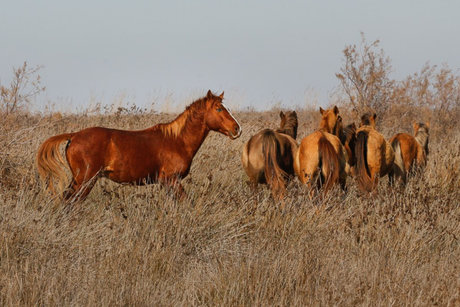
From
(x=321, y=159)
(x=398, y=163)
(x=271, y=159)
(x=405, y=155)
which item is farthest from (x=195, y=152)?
(x=405, y=155)

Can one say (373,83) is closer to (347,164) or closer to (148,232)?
(347,164)

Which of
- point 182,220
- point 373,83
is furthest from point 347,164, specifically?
point 373,83

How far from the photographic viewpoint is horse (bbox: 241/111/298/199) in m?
7.85

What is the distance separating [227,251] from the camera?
5.90 meters

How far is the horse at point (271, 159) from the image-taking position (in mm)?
7848

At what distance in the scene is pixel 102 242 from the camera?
566 cm

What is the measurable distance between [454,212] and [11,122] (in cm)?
706

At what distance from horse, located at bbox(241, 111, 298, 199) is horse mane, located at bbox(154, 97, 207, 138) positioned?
1034 mm

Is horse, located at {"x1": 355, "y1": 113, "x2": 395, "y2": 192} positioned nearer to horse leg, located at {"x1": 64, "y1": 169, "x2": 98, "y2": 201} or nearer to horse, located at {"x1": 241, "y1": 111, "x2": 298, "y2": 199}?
horse, located at {"x1": 241, "y1": 111, "x2": 298, "y2": 199}

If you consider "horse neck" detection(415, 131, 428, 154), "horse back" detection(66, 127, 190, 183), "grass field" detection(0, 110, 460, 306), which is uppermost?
"horse back" detection(66, 127, 190, 183)

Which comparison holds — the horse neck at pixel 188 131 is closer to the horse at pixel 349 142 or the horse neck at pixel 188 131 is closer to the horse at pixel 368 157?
the horse at pixel 349 142

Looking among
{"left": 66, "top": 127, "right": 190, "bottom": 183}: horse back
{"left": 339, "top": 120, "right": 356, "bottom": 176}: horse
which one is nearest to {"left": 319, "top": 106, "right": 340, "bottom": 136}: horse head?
{"left": 339, "top": 120, "right": 356, "bottom": 176}: horse

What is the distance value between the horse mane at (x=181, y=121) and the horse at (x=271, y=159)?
1.03 metres

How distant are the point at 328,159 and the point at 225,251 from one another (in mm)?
2168
